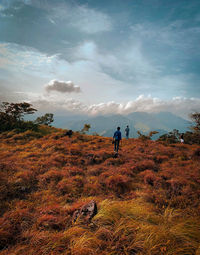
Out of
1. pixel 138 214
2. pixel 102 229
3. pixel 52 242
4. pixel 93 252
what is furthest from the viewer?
pixel 138 214

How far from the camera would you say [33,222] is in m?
3.95

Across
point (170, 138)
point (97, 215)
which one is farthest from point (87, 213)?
point (170, 138)

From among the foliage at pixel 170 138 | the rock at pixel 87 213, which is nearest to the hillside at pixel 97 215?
the rock at pixel 87 213

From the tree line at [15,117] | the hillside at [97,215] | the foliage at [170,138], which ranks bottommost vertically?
the hillside at [97,215]

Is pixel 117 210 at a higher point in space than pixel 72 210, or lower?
higher

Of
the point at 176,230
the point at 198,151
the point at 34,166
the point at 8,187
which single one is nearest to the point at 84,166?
the point at 34,166

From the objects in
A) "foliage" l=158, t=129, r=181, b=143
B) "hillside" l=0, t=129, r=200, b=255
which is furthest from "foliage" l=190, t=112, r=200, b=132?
"hillside" l=0, t=129, r=200, b=255

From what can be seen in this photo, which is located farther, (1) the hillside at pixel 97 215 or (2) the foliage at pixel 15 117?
(2) the foliage at pixel 15 117

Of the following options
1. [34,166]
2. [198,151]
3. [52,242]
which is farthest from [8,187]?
[198,151]

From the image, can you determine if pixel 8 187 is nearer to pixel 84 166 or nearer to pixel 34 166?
pixel 34 166

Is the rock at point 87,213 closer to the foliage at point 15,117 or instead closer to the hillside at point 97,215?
the hillside at point 97,215

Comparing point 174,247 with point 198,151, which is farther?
point 198,151

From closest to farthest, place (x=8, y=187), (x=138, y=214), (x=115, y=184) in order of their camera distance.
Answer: (x=138, y=214)
(x=8, y=187)
(x=115, y=184)

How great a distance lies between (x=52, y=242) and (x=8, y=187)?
4.38 metres
